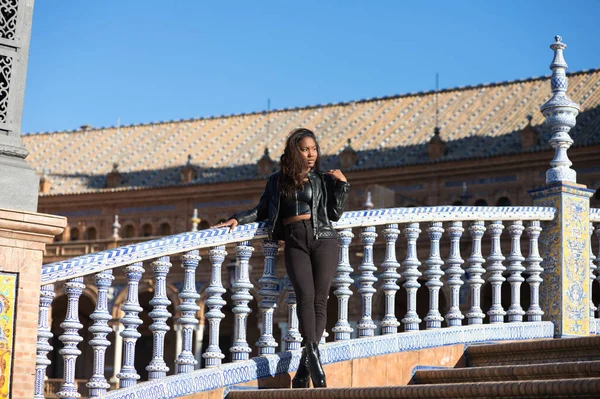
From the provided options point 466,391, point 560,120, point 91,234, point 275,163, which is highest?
point 275,163

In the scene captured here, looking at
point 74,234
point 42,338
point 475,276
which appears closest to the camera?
point 42,338

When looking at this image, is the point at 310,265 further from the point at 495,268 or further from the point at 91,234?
the point at 91,234

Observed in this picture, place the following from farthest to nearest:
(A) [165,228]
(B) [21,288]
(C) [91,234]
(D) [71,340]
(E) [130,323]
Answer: (C) [91,234] → (A) [165,228] → (E) [130,323] → (D) [71,340] → (B) [21,288]

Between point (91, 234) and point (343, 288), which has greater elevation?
point (91, 234)

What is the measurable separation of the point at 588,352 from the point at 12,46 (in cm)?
326

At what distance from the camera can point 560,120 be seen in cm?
760

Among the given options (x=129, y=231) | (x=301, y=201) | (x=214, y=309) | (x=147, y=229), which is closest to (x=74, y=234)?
(x=129, y=231)

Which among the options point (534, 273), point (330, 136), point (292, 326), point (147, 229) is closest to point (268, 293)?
point (292, 326)

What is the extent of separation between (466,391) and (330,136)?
38024mm

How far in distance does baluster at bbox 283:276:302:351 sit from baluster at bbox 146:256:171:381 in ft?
2.46

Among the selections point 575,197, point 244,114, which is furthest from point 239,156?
point 575,197

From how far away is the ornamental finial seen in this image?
24.8ft

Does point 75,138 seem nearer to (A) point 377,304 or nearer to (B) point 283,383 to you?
(A) point 377,304

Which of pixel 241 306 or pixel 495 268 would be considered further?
pixel 495 268
